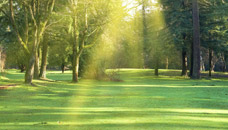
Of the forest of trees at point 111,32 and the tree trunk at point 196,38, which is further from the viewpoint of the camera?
the tree trunk at point 196,38

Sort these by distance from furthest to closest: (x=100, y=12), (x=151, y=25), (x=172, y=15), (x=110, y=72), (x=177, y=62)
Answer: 1. (x=177, y=62)
2. (x=151, y=25)
3. (x=172, y=15)
4. (x=110, y=72)
5. (x=100, y=12)

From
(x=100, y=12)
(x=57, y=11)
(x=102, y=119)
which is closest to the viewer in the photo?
(x=102, y=119)

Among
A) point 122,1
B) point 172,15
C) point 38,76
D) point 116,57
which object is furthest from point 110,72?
point 172,15

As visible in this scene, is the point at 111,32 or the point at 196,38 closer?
the point at 111,32

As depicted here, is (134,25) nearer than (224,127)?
No

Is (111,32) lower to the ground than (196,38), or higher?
higher

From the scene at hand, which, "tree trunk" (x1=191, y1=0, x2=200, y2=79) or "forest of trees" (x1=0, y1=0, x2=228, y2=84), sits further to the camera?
"tree trunk" (x1=191, y1=0, x2=200, y2=79)

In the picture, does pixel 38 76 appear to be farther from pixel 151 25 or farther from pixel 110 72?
pixel 151 25

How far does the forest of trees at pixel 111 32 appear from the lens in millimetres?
24141

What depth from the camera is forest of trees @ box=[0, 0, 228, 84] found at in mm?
24141

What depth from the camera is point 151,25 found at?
38.9m

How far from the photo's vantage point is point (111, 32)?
31203 millimetres

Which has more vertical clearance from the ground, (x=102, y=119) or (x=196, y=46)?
(x=196, y=46)

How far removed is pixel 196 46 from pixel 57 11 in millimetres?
16049
